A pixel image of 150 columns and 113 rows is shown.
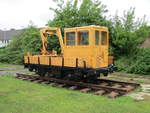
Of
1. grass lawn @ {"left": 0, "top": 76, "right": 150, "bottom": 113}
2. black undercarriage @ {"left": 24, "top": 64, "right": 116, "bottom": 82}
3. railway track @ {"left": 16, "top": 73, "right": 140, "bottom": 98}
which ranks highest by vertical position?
black undercarriage @ {"left": 24, "top": 64, "right": 116, "bottom": 82}

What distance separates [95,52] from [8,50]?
65.8ft

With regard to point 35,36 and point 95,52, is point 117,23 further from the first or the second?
point 35,36

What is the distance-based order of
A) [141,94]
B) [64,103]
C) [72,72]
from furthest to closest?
1. [72,72]
2. [141,94]
3. [64,103]

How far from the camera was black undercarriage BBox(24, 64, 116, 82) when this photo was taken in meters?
9.35

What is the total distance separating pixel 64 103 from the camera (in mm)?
6680

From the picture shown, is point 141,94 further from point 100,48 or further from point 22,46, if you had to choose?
point 22,46

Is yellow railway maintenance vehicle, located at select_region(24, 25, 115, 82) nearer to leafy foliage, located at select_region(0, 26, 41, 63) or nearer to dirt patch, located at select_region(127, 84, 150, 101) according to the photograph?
dirt patch, located at select_region(127, 84, 150, 101)

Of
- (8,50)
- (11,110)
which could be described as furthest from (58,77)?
(8,50)

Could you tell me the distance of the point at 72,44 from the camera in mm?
10422

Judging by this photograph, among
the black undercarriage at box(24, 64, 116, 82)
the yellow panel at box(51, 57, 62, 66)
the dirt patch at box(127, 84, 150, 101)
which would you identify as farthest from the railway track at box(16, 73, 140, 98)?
the yellow panel at box(51, 57, 62, 66)

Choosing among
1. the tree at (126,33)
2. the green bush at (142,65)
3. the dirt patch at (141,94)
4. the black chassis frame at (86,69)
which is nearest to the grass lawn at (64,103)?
the dirt patch at (141,94)

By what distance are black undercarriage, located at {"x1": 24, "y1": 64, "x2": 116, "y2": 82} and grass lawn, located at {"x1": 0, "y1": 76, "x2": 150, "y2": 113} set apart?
160cm

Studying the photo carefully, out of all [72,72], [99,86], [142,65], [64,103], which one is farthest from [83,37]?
[142,65]

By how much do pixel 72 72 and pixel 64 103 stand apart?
12.0 feet
